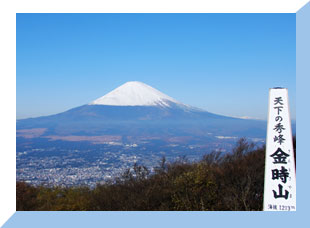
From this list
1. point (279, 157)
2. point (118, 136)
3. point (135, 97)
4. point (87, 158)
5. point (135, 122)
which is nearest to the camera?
point (279, 157)

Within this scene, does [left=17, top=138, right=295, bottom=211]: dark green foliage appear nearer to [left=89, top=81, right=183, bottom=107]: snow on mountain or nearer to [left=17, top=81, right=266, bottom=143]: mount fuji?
[left=17, top=81, right=266, bottom=143]: mount fuji

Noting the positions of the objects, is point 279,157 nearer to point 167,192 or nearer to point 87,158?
point 167,192

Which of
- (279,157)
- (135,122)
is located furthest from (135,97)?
(279,157)

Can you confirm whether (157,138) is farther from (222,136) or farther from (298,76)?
(298,76)

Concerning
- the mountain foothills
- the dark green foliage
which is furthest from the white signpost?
the mountain foothills
